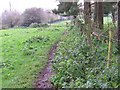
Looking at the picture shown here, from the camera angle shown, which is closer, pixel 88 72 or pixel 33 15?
pixel 88 72

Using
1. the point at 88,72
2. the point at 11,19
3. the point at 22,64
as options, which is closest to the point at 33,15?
the point at 11,19

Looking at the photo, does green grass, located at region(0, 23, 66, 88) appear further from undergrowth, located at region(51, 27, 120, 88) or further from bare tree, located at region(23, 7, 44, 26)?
bare tree, located at region(23, 7, 44, 26)

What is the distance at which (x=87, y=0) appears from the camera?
1762cm

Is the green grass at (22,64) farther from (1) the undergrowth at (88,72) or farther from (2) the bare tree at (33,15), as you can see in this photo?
(2) the bare tree at (33,15)

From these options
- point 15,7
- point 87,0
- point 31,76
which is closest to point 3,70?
point 31,76

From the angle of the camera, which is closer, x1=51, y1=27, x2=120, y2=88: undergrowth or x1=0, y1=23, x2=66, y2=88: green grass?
x1=51, y1=27, x2=120, y2=88: undergrowth

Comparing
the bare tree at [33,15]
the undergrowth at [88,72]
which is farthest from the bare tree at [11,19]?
the undergrowth at [88,72]

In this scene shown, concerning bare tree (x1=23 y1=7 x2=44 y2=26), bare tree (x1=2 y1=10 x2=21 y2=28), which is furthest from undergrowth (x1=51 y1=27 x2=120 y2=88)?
bare tree (x1=2 y1=10 x2=21 y2=28)

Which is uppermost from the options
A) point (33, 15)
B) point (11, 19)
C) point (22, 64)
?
point (33, 15)

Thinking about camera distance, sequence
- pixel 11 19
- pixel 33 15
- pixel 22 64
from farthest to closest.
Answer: pixel 11 19 < pixel 33 15 < pixel 22 64

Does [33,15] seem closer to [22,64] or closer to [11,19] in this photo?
[11,19]

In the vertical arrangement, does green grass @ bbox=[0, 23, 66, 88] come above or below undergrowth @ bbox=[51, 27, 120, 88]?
below

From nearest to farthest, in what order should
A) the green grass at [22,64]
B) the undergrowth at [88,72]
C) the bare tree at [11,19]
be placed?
1. the undergrowth at [88,72]
2. the green grass at [22,64]
3. the bare tree at [11,19]

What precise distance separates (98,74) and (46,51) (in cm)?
762
